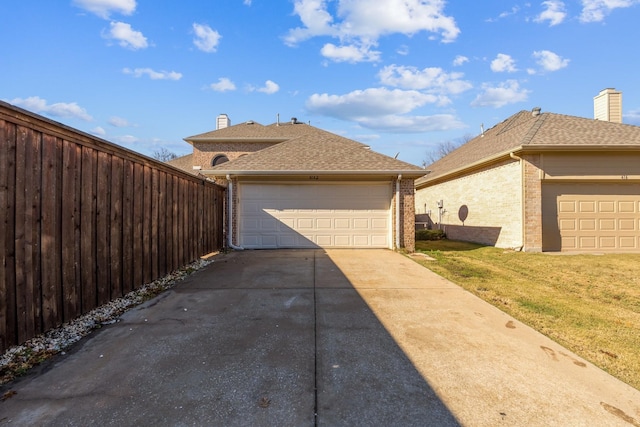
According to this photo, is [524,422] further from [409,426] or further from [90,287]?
[90,287]

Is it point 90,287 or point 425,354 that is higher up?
point 90,287

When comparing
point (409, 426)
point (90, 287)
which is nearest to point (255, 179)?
point (90, 287)

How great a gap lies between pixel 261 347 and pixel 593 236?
11.8 metres

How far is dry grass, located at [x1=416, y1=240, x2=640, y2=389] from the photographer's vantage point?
307 cm

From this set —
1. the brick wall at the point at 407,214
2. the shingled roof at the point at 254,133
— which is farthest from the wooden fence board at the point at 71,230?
the shingled roof at the point at 254,133

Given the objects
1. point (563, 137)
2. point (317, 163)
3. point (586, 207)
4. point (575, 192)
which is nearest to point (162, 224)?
point (317, 163)

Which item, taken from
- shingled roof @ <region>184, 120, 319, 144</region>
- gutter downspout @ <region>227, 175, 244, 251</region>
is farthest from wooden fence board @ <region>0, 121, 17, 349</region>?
shingled roof @ <region>184, 120, 319, 144</region>

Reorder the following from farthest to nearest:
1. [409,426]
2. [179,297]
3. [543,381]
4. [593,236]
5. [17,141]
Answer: [593,236], [179,297], [17,141], [543,381], [409,426]

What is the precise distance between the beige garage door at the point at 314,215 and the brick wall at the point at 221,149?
8.54 m

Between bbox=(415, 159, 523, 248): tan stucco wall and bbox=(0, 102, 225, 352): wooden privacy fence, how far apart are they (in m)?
10.7

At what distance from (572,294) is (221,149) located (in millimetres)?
17380

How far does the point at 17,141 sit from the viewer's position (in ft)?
9.50

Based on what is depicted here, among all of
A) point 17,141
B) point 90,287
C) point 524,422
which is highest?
point 17,141

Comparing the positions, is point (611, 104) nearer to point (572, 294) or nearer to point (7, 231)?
point (572, 294)
